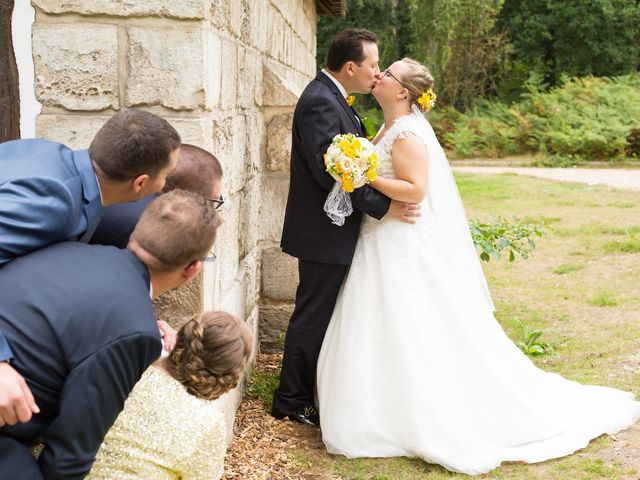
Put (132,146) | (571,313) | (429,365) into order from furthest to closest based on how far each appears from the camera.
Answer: (571,313)
(429,365)
(132,146)

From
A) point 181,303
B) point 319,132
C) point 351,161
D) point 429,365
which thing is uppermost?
point 319,132

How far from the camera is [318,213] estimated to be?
4301 millimetres

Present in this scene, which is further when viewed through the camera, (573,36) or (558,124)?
(573,36)

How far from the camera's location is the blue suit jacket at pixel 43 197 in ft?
6.59

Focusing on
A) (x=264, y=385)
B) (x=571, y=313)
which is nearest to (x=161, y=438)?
(x=264, y=385)

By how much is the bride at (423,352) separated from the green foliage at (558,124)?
16.4m

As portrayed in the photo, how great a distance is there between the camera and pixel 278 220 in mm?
5379

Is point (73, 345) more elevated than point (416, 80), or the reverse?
point (416, 80)

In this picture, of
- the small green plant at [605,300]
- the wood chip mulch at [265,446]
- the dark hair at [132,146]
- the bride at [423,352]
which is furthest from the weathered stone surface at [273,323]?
the dark hair at [132,146]

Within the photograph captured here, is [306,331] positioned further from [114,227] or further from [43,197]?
[43,197]

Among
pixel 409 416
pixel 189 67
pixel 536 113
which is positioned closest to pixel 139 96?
pixel 189 67

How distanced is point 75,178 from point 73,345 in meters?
0.53

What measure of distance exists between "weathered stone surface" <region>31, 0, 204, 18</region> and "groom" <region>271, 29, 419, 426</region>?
131cm

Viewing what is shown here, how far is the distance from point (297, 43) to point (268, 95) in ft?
9.30
